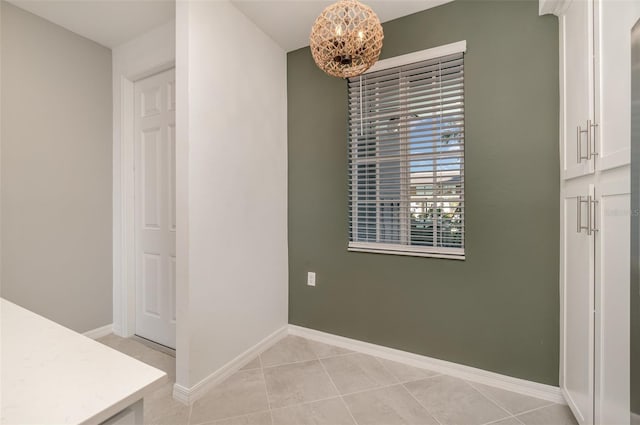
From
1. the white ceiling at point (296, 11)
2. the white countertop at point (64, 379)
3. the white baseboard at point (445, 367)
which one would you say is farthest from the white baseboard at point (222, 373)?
the white ceiling at point (296, 11)

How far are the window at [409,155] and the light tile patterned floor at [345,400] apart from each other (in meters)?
0.85

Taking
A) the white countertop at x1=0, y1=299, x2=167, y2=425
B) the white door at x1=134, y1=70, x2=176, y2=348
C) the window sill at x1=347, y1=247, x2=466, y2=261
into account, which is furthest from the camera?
the white door at x1=134, y1=70, x2=176, y2=348

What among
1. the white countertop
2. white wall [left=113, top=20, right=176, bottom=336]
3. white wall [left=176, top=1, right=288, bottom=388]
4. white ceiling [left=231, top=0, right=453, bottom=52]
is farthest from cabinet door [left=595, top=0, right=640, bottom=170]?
white wall [left=113, top=20, right=176, bottom=336]

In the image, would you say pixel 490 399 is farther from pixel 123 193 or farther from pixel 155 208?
pixel 123 193

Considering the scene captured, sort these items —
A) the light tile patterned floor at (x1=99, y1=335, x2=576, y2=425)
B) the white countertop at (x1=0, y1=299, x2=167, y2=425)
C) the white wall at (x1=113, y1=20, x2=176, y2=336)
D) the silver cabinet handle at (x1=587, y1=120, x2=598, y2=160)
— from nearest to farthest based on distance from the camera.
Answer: the white countertop at (x1=0, y1=299, x2=167, y2=425), the silver cabinet handle at (x1=587, y1=120, x2=598, y2=160), the light tile patterned floor at (x1=99, y1=335, x2=576, y2=425), the white wall at (x1=113, y1=20, x2=176, y2=336)

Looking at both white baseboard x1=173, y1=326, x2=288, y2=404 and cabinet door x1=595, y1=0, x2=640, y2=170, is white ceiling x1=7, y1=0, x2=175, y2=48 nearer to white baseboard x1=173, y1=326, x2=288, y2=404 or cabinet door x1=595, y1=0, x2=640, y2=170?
cabinet door x1=595, y1=0, x2=640, y2=170

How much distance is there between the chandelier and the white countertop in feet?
4.43

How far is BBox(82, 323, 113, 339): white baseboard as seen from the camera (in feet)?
8.16

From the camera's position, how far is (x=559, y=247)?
175cm

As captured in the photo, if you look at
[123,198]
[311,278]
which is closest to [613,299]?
[311,278]

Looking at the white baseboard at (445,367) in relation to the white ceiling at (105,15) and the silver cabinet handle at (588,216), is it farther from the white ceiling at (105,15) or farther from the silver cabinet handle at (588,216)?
the white ceiling at (105,15)

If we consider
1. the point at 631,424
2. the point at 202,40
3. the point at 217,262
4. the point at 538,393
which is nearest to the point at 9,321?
the point at 217,262

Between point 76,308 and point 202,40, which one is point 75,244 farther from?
point 202,40

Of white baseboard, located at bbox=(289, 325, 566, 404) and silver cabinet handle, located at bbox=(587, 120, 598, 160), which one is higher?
silver cabinet handle, located at bbox=(587, 120, 598, 160)
